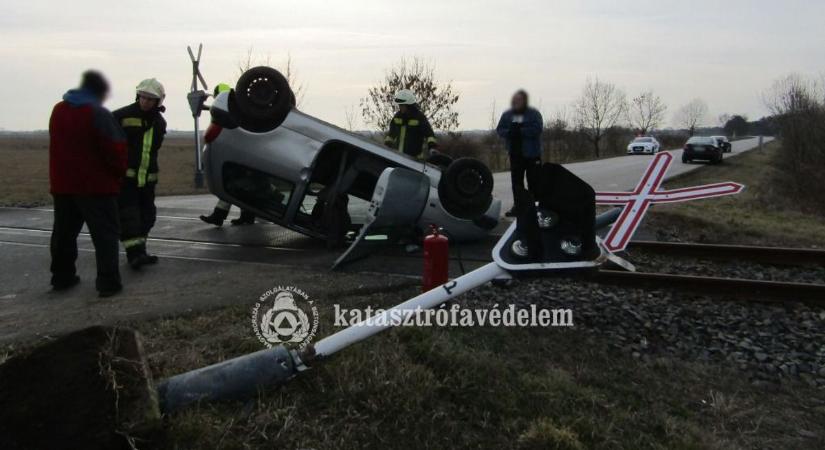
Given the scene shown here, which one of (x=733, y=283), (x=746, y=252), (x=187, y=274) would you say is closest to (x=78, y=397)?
(x=187, y=274)

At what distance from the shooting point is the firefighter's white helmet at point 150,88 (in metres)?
5.67

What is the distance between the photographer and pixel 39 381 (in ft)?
8.41

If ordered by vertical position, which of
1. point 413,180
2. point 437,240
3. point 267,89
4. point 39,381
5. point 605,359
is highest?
point 267,89

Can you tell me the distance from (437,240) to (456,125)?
19958 mm

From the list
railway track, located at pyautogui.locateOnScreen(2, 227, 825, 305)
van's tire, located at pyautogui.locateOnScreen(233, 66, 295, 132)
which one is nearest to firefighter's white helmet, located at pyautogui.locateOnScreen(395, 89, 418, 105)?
van's tire, located at pyautogui.locateOnScreen(233, 66, 295, 132)

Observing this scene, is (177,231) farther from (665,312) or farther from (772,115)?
(772,115)

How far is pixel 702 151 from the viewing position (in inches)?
1087

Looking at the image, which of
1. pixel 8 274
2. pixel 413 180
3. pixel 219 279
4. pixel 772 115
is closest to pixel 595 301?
pixel 413 180

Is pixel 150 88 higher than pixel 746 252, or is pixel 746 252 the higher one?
pixel 150 88

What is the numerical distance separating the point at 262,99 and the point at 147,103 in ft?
3.42

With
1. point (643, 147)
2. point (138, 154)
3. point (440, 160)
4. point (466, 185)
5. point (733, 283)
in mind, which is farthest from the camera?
point (643, 147)

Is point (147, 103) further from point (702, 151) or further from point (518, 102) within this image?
point (702, 151)

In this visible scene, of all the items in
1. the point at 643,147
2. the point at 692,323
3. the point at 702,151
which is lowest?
the point at 692,323

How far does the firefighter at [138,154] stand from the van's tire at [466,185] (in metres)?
2.85
